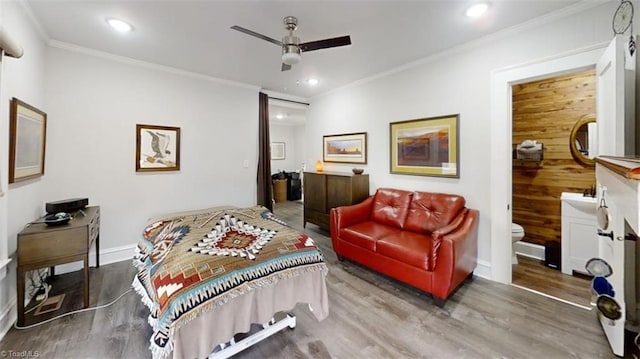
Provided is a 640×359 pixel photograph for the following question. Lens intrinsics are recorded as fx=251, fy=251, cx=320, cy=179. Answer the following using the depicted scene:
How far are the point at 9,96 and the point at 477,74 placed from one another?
439 centimetres

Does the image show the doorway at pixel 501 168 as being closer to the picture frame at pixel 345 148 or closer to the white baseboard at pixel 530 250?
the white baseboard at pixel 530 250

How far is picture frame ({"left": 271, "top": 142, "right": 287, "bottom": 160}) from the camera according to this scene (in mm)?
8328

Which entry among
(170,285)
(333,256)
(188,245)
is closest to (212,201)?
(333,256)

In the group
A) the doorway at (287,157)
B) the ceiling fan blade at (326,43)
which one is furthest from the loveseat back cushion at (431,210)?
the doorway at (287,157)

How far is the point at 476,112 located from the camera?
2.87 meters

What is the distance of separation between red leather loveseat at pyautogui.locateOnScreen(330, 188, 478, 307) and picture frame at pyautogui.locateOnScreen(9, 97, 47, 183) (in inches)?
121

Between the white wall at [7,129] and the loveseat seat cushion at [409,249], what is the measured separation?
10.5 ft

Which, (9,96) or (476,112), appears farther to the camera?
(476,112)

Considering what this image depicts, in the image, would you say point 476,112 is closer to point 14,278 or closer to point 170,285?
point 170,285

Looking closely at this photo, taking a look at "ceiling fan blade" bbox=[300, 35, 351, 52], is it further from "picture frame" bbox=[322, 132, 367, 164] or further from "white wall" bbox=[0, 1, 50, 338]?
"white wall" bbox=[0, 1, 50, 338]

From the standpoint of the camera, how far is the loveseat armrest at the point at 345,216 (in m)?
3.26

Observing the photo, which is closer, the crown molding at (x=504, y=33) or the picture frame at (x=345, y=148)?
the crown molding at (x=504, y=33)

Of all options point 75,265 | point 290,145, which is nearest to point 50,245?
point 75,265

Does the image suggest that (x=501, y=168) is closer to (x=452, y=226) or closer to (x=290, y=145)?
(x=452, y=226)
